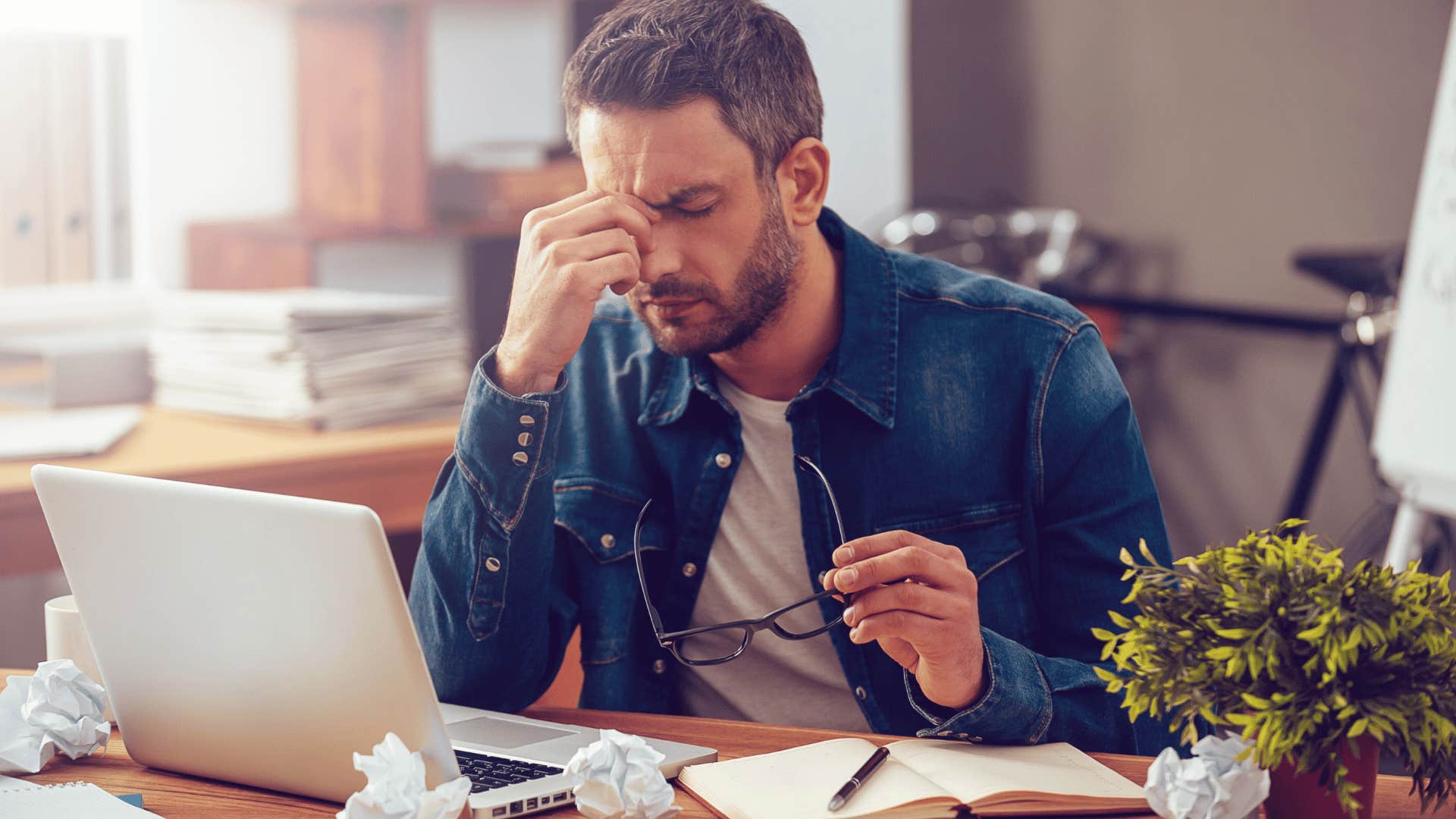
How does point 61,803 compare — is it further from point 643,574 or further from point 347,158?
point 347,158

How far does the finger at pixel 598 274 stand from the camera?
4.25 feet

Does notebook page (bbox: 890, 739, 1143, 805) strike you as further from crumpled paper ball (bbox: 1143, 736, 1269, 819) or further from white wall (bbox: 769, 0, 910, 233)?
white wall (bbox: 769, 0, 910, 233)

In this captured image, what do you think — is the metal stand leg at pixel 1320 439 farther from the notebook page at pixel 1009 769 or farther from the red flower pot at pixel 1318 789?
the red flower pot at pixel 1318 789

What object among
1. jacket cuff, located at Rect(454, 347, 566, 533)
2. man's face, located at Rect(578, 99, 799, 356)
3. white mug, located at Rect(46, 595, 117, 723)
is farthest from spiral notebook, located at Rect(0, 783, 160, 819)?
man's face, located at Rect(578, 99, 799, 356)

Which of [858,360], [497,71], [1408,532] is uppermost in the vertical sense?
[497,71]

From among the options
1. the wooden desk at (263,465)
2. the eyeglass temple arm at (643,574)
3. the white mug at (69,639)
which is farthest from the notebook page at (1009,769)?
the wooden desk at (263,465)

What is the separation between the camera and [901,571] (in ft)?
3.38

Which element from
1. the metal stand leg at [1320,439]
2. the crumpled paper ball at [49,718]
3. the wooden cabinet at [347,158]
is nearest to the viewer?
the crumpled paper ball at [49,718]

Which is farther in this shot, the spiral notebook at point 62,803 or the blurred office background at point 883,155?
Answer: the blurred office background at point 883,155

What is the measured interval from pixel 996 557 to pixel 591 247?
465 millimetres

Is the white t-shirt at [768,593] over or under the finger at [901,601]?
under

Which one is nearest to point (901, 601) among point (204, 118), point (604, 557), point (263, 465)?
point (604, 557)

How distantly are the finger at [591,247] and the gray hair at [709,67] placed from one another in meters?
0.13

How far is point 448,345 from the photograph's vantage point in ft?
7.29
